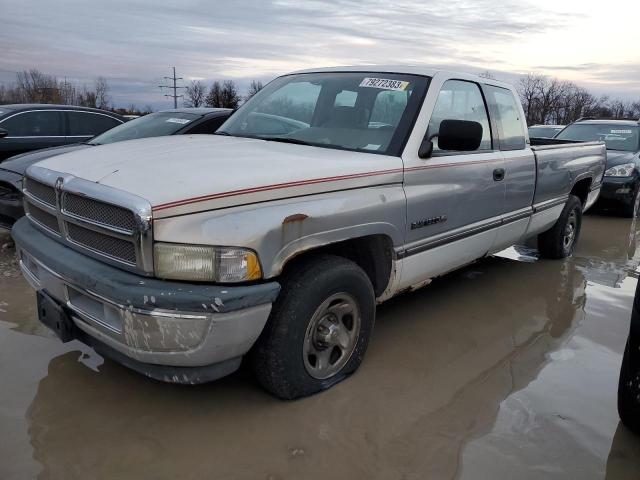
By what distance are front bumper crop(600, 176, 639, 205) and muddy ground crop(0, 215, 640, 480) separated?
5.63 metres

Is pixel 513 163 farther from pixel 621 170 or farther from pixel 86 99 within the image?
pixel 86 99

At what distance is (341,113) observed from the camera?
3.74 meters

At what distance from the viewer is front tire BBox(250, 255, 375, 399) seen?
9.02 ft

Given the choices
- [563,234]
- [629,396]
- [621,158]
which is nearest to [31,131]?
[563,234]

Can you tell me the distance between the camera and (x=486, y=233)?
14.0 ft

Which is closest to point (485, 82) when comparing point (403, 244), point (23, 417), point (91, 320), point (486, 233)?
point (486, 233)

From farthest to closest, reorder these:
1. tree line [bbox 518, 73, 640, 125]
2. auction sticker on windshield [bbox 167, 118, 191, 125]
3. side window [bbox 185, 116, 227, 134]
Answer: tree line [bbox 518, 73, 640, 125]
auction sticker on windshield [bbox 167, 118, 191, 125]
side window [bbox 185, 116, 227, 134]

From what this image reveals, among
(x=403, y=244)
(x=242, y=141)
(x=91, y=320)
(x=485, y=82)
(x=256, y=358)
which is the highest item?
(x=485, y=82)

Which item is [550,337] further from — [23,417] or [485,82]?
[23,417]

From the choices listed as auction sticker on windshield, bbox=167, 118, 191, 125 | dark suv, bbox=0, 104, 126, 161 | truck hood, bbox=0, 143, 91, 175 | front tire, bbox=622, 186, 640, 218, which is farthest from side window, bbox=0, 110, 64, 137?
front tire, bbox=622, 186, 640, 218

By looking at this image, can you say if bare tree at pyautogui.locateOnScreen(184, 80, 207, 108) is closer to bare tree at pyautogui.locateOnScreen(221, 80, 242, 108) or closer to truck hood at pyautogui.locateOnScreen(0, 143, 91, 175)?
bare tree at pyautogui.locateOnScreen(221, 80, 242, 108)

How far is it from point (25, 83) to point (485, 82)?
84.0 m

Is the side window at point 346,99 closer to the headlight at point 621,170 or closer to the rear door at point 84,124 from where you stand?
the rear door at point 84,124

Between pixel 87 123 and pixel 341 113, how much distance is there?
5.98 meters
